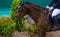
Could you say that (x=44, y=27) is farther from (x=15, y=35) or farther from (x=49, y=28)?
(x=15, y=35)

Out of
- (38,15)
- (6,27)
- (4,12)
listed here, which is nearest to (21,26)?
(6,27)

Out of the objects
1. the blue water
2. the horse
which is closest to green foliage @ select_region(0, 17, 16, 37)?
the horse

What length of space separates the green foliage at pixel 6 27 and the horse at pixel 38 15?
1.11 meters

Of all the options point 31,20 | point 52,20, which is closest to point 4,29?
point 31,20

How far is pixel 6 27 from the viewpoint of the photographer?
11.0 metres

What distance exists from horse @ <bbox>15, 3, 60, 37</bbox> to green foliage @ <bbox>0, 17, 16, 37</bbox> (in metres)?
1.11

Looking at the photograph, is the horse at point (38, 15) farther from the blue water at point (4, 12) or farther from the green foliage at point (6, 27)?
the blue water at point (4, 12)

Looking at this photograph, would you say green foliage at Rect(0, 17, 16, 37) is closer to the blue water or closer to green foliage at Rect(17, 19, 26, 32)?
green foliage at Rect(17, 19, 26, 32)

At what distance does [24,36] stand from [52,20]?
1648mm

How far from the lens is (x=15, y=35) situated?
36.2ft

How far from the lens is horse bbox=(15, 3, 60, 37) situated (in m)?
9.73

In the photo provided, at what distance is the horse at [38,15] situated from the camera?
9734mm

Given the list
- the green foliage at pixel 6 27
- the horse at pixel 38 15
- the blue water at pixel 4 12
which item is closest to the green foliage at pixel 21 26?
the green foliage at pixel 6 27

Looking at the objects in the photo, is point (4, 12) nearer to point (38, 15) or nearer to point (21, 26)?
point (21, 26)
